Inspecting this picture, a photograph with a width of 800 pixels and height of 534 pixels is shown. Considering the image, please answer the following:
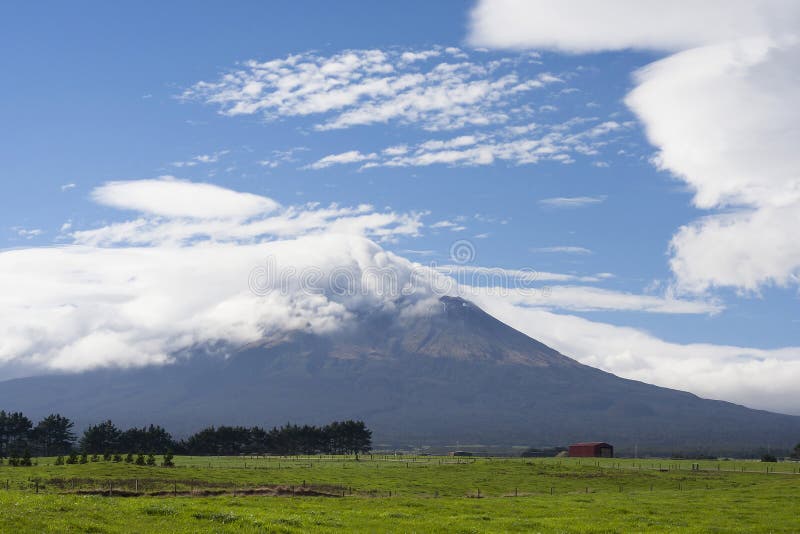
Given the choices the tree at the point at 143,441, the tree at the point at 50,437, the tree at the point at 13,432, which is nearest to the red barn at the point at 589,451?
the tree at the point at 143,441

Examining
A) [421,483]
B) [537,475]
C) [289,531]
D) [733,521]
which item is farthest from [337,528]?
[537,475]

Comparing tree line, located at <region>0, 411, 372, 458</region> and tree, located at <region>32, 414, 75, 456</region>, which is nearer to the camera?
tree line, located at <region>0, 411, 372, 458</region>

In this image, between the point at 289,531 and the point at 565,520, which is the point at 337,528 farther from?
the point at 565,520

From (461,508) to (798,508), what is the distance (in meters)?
22.4

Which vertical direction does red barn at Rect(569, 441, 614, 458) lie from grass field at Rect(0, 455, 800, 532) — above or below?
below

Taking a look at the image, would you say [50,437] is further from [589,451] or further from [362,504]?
[362,504]

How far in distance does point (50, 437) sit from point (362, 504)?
141 meters

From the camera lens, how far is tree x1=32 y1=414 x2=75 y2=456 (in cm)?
16438

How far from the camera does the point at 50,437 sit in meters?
166

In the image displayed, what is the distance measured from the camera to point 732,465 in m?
125

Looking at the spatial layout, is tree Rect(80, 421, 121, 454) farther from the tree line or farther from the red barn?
the red barn

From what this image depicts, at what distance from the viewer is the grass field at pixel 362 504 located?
3212 centimetres

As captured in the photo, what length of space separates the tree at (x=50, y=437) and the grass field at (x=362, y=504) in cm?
9141

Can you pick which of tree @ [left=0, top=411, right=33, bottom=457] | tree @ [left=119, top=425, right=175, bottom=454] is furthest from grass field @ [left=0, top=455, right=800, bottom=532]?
tree @ [left=0, top=411, right=33, bottom=457]
